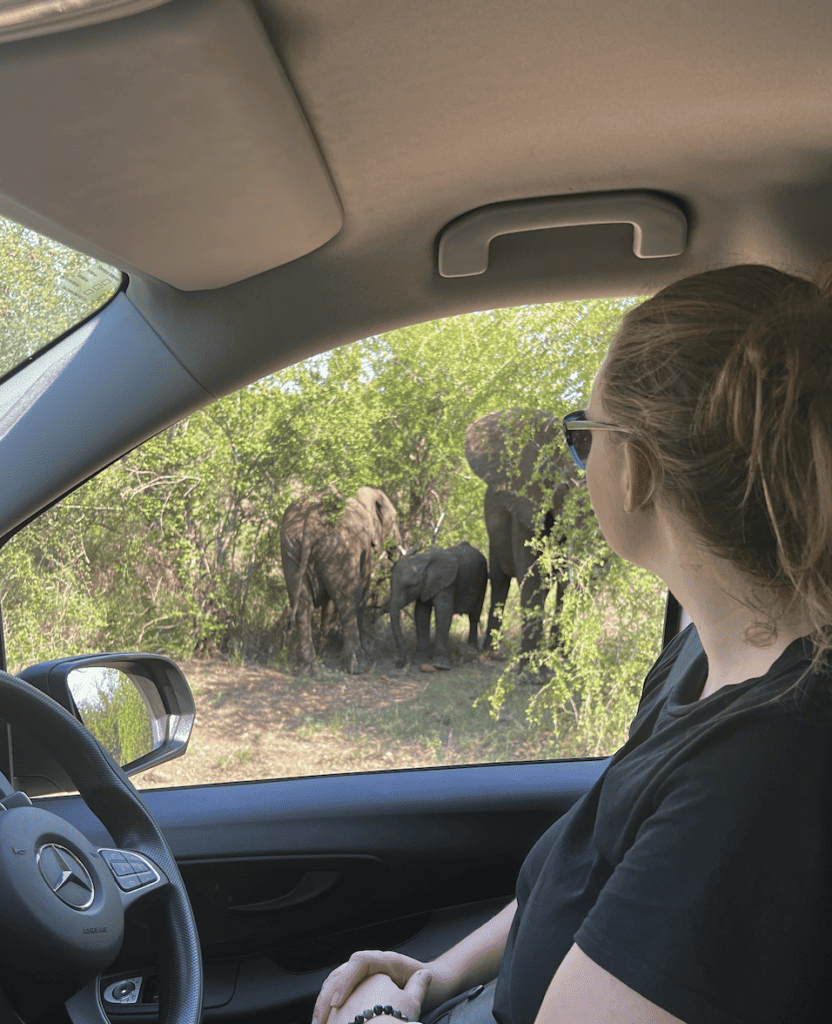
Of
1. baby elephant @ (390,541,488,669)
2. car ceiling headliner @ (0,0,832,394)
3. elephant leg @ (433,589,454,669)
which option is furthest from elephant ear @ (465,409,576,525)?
car ceiling headliner @ (0,0,832,394)

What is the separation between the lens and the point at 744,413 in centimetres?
83

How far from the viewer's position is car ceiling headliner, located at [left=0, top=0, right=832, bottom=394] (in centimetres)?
96

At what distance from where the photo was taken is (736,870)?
691 millimetres

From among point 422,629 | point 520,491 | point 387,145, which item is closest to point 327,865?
point 387,145

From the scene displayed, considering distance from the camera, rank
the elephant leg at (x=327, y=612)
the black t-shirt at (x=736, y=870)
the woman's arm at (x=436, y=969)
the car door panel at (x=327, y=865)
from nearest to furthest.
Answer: the black t-shirt at (x=736, y=870) → the woman's arm at (x=436, y=969) → the car door panel at (x=327, y=865) → the elephant leg at (x=327, y=612)

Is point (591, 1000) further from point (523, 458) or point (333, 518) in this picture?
point (333, 518)

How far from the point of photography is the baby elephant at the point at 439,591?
695 centimetres

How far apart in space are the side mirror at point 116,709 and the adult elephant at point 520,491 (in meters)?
3.77

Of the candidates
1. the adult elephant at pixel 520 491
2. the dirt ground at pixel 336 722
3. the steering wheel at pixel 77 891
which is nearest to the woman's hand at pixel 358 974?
the steering wheel at pixel 77 891

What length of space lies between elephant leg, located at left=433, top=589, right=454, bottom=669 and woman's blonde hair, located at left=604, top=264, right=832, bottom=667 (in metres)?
6.05

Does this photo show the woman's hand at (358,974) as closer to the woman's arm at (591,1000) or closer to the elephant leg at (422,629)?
the woman's arm at (591,1000)

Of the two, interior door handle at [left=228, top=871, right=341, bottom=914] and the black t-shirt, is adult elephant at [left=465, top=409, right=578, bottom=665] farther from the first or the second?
the black t-shirt

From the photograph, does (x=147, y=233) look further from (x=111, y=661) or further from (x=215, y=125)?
(x=111, y=661)

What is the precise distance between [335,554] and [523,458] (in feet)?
6.46
